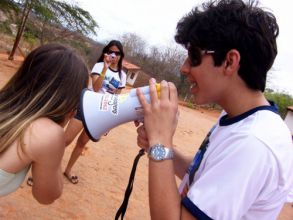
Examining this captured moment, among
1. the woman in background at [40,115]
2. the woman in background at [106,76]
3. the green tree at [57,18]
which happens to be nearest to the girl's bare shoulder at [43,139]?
the woman in background at [40,115]

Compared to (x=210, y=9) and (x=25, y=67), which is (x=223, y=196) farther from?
(x=25, y=67)

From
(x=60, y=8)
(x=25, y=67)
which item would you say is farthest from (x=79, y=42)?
(x=25, y=67)

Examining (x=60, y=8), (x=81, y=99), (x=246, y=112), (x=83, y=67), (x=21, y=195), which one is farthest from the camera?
(x=60, y=8)

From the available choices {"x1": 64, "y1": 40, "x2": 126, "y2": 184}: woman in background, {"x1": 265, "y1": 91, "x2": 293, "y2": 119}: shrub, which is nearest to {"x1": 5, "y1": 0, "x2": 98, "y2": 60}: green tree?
{"x1": 265, "y1": 91, "x2": 293, "y2": 119}: shrub

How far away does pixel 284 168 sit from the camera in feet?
4.10

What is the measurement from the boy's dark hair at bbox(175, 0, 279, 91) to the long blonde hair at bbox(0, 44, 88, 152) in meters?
0.68

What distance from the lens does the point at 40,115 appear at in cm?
171

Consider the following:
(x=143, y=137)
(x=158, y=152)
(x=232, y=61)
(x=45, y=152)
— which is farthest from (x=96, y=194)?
(x=232, y=61)

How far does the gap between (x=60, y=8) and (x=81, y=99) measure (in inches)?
909

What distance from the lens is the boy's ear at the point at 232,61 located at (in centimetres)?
144

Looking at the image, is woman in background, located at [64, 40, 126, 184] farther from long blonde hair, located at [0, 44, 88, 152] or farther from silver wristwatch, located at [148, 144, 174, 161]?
silver wristwatch, located at [148, 144, 174, 161]

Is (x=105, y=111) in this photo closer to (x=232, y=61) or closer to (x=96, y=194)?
(x=232, y=61)

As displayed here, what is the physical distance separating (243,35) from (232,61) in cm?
11

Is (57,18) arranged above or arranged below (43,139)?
below
